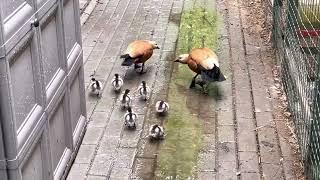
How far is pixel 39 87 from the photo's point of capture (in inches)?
157

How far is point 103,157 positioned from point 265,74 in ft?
8.44

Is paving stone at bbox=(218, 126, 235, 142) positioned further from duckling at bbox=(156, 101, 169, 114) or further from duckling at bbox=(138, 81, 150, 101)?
duckling at bbox=(138, 81, 150, 101)

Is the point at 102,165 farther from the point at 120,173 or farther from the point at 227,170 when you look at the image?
the point at 227,170

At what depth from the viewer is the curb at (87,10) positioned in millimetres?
8938

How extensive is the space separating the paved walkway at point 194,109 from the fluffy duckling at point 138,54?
0.20 m

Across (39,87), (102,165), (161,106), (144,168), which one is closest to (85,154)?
(102,165)

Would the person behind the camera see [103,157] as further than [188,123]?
No

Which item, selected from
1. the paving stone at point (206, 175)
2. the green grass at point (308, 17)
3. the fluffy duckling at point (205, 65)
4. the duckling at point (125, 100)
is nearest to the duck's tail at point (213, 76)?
the fluffy duckling at point (205, 65)

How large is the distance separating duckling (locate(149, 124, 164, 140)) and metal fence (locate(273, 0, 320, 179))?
125cm

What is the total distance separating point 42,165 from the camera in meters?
4.17

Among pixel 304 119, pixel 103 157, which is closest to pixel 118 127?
pixel 103 157

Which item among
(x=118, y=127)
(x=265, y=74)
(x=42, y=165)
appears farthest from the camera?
(x=265, y=74)

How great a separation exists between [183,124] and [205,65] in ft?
2.86

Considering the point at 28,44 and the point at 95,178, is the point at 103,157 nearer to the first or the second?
the point at 95,178
